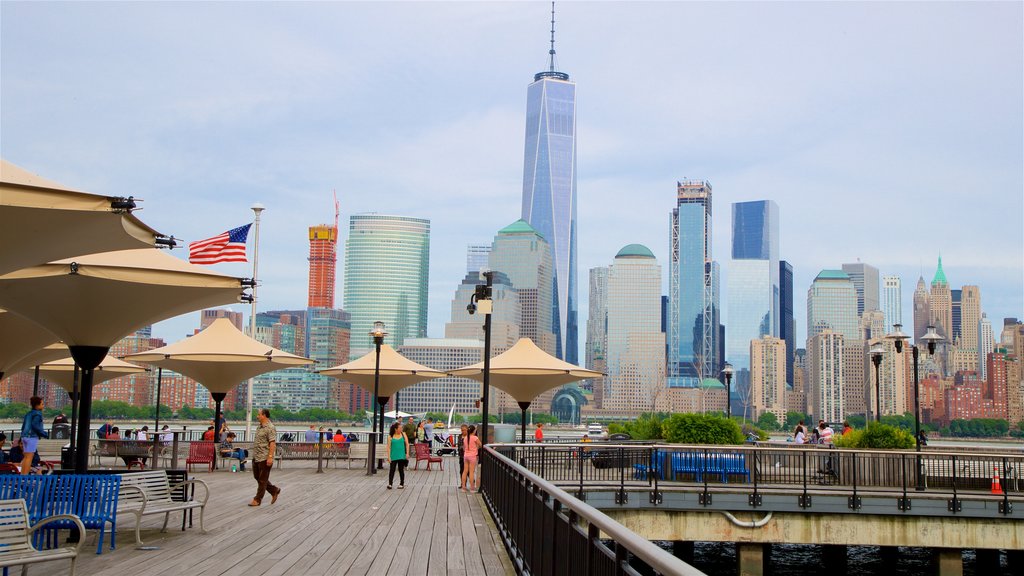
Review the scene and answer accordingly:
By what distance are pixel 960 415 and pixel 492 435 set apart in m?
181

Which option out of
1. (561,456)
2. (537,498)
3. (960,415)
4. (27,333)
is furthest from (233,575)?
(960,415)

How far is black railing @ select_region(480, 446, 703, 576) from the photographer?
3.84 m

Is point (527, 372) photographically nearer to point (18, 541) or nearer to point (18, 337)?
point (18, 337)

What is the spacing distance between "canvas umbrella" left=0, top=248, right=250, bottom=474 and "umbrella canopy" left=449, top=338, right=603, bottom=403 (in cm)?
1399

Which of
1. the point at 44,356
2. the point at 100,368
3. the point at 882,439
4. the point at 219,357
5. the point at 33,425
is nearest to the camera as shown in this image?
the point at 33,425

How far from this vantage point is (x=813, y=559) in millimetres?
27922

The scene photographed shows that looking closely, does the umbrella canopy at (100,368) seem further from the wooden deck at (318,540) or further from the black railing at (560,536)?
the black railing at (560,536)

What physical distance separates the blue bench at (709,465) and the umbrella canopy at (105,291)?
11.0 meters

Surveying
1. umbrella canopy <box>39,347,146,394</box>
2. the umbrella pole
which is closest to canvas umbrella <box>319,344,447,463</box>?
umbrella canopy <box>39,347,146,394</box>

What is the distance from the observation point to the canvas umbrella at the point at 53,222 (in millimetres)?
7227

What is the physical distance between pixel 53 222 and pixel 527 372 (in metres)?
19.1

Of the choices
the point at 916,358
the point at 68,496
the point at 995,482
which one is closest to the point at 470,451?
the point at 68,496

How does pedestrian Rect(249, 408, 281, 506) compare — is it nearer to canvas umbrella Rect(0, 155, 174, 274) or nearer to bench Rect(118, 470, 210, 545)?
bench Rect(118, 470, 210, 545)

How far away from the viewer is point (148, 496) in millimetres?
10789
